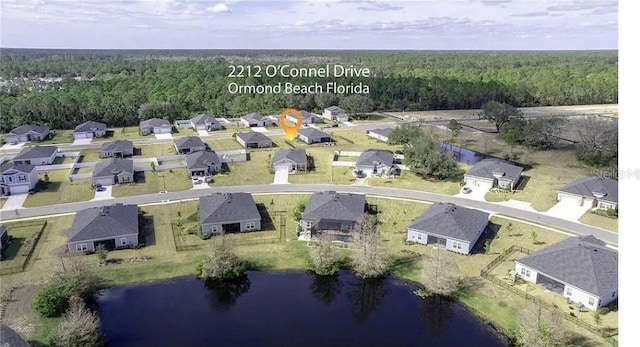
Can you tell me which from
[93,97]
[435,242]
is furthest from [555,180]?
[93,97]

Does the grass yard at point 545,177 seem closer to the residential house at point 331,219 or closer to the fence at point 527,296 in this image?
the fence at point 527,296

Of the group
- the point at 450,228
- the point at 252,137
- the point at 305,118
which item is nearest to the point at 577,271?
the point at 450,228

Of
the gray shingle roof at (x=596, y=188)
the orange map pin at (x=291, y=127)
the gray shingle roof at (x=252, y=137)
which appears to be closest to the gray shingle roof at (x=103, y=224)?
the gray shingle roof at (x=252, y=137)

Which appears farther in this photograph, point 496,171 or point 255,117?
point 255,117

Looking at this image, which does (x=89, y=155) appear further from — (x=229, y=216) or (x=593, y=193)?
(x=593, y=193)

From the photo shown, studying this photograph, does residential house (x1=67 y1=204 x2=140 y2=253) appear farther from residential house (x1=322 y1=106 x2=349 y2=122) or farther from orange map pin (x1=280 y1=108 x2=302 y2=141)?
residential house (x1=322 y1=106 x2=349 y2=122)

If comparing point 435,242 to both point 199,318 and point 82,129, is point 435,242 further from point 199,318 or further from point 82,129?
point 82,129
